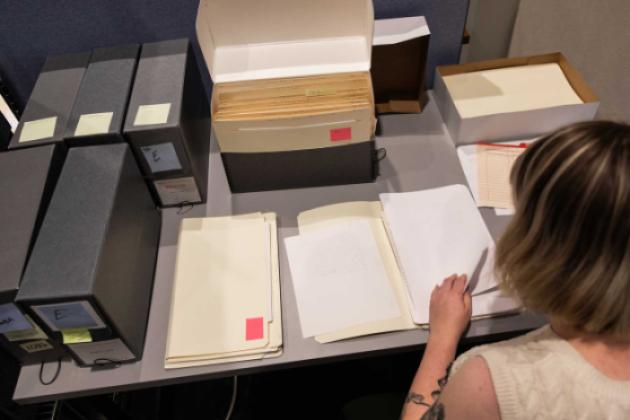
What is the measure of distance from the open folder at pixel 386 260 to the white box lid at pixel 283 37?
34cm

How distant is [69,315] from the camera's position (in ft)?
2.71

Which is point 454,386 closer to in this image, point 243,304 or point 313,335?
point 313,335

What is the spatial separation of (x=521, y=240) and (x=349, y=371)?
0.97 m

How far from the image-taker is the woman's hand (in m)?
0.92

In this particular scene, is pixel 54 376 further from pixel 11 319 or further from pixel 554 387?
pixel 554 387

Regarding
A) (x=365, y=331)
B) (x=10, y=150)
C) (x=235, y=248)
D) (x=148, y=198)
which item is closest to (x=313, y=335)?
(x=365, y=331)

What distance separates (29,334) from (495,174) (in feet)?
3.45

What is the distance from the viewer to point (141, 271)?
1.01 meters

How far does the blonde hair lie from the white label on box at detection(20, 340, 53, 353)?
0.84 meters

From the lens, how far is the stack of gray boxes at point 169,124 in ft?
3.34

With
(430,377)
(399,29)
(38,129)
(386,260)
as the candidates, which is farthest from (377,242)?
(38,129)

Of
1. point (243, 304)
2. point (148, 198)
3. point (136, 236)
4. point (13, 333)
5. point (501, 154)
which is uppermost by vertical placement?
point (501, 154)

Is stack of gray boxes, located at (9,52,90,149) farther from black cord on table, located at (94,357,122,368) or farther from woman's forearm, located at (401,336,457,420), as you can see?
woman's forearm, located at (401,336,457,420)

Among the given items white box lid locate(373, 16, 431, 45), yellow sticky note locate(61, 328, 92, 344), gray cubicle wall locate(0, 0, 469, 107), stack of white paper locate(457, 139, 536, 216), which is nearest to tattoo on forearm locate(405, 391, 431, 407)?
stack of white paper locate(457, 139, 536, 216)
